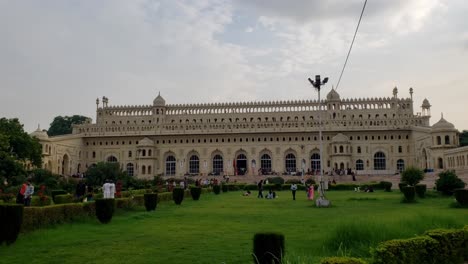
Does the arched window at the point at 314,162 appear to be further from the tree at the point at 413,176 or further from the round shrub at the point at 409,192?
the round shrub at the point at 409,192

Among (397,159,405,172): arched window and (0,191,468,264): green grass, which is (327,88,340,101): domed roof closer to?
(397,159,405,172): arched window

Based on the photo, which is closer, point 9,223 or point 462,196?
point 9,223

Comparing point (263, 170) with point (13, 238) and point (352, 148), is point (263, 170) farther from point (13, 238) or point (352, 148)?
point (13, 238)

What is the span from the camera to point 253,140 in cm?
4812

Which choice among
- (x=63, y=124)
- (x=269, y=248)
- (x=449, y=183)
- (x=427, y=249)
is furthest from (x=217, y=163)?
(x=269, y=248)

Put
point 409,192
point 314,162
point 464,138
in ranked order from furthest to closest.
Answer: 1. point 464,138
2. point 314,162
3. point 409,192

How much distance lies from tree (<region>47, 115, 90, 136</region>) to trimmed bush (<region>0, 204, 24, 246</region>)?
191 ft

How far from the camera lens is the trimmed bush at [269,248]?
5199mm

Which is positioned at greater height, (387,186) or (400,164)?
(400,164)

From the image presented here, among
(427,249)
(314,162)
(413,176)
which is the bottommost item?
(427,249)

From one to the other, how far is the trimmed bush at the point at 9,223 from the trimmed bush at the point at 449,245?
276 inches

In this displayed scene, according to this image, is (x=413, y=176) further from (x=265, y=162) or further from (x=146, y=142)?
(x=146, y=142)

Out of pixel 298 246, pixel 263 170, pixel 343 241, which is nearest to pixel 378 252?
pixel 343 241

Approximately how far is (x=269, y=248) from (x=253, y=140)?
43.0 m
